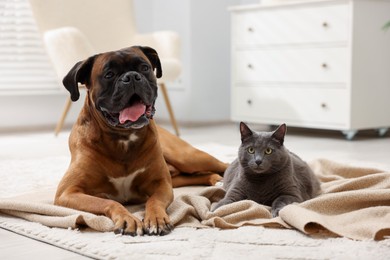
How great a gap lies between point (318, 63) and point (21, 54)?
98.4 inches

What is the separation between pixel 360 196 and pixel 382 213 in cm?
11

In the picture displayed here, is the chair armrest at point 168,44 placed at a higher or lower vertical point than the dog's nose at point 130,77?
lower

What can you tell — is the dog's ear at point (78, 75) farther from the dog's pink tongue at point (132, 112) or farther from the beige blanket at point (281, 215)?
the beige blanket at point (281, 215)

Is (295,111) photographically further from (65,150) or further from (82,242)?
(82,242)

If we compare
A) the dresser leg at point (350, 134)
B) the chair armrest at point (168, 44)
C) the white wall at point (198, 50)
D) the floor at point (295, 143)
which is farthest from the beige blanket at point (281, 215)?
the white wall at point (198, 50)

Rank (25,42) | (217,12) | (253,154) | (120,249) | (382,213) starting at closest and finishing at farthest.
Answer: (120,249) → (382,213) → (253,154) → (25,42) → (217,12)

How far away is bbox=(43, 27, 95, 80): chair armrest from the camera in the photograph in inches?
171

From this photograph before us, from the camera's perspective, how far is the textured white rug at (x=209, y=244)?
1.58 m

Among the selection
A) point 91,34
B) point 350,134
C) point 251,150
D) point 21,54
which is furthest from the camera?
point 21,54

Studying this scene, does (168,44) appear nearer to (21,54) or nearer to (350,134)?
(21,54)

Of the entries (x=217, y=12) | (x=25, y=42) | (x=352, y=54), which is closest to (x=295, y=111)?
(x=352, y=54)

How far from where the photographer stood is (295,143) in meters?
4.34

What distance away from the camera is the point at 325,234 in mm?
1784

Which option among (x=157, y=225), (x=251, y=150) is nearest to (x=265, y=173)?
(x=251, y=150)
